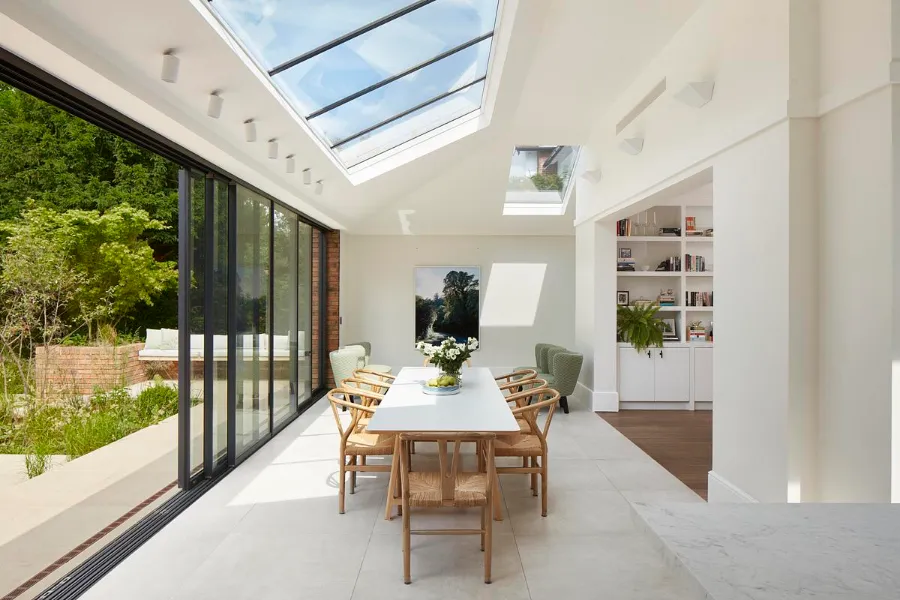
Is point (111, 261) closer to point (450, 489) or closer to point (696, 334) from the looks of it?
point (450, 489)

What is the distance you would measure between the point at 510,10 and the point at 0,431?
20.7ft

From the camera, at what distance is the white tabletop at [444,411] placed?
120 inches

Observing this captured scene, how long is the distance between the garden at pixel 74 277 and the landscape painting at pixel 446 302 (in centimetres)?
416

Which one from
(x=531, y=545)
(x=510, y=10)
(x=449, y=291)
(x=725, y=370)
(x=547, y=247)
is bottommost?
(x=531, y=545)

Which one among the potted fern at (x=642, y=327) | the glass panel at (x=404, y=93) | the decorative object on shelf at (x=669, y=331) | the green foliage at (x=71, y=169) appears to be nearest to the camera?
the glass panel at (x=404, y=93)

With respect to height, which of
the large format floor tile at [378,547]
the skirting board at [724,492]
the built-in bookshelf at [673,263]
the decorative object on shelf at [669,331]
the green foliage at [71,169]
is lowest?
the large format floor tile at [378,547]

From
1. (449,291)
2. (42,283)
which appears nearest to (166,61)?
(42,283)

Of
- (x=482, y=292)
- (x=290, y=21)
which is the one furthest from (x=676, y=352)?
(x=290, y=21)

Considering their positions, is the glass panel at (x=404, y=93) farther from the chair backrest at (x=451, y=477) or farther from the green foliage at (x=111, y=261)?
Answer: the green foliage at (x=111, y=261)

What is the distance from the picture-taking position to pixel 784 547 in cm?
100

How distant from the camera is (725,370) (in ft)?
12.0

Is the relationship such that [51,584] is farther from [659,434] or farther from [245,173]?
[659,434]

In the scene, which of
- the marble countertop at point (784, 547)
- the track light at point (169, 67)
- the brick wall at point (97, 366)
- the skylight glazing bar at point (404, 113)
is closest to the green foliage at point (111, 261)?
the brick wall at point (97, 366)

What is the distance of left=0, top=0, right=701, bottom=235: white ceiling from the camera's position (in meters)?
2.28
